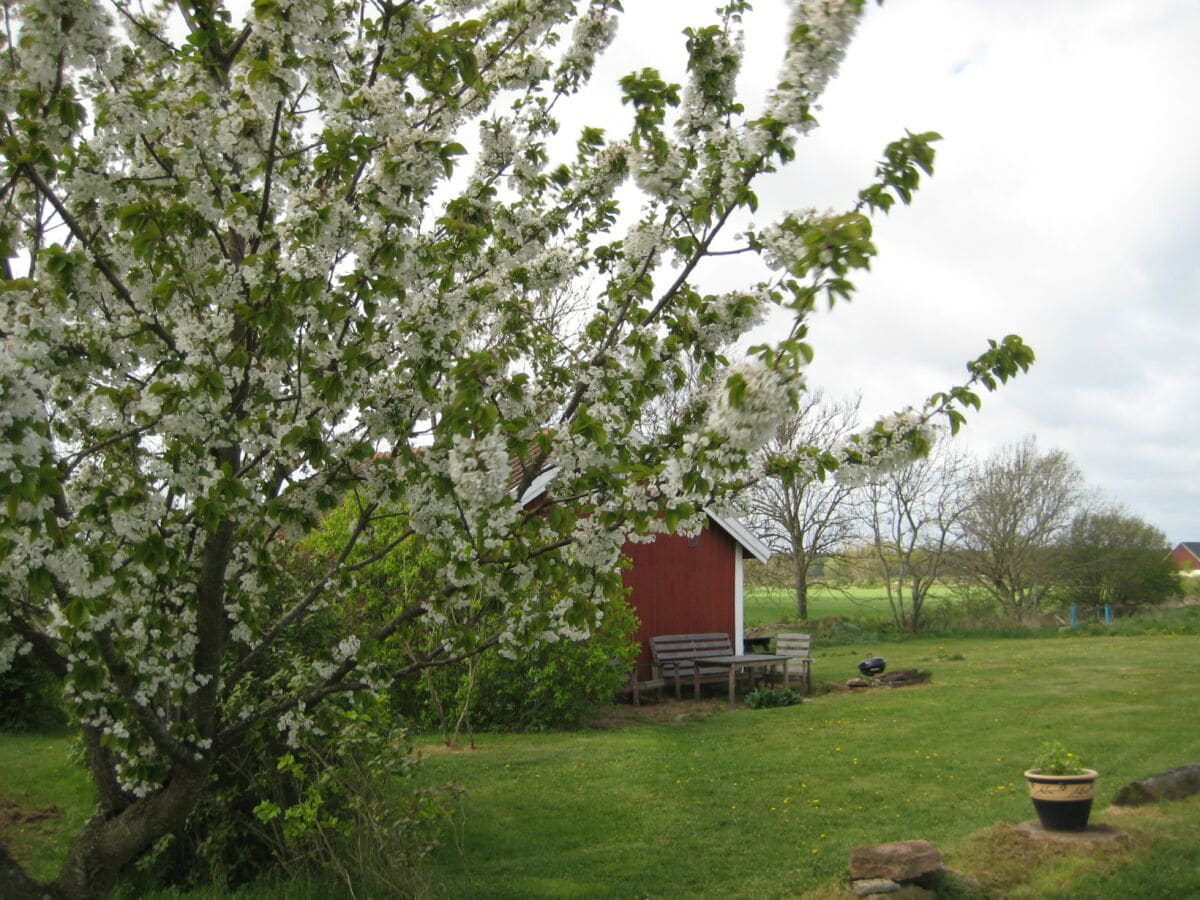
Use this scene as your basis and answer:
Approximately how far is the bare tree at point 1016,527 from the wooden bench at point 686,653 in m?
15.7

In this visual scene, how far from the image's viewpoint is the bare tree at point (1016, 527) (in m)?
30.4

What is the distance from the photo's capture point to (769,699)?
1581 cm

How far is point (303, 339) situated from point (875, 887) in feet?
15.5

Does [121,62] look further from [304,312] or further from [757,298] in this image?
[757,298]

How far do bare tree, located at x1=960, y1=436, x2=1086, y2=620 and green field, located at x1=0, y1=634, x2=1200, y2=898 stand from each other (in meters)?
14.1

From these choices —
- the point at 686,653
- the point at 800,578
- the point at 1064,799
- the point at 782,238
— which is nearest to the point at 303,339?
the point at 782,238

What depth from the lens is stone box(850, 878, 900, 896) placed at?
596 cm

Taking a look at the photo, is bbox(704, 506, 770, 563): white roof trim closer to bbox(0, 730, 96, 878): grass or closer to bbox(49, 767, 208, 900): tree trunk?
bbox(0, 730, 96, 878): grass

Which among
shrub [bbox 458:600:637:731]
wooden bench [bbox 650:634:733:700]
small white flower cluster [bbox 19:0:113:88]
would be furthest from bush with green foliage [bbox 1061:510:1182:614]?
small white flower cluster [bbox 19:0:113:88]

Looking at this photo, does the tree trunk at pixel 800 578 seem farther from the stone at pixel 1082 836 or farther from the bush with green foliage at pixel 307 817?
the bush with green foliage at pixel 307 817

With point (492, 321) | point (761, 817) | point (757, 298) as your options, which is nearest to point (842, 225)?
point (757, 298)

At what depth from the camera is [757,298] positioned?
13.0 feet

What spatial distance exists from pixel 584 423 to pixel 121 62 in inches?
83.2

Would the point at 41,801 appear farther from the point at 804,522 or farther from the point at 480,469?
the point at 804,522
